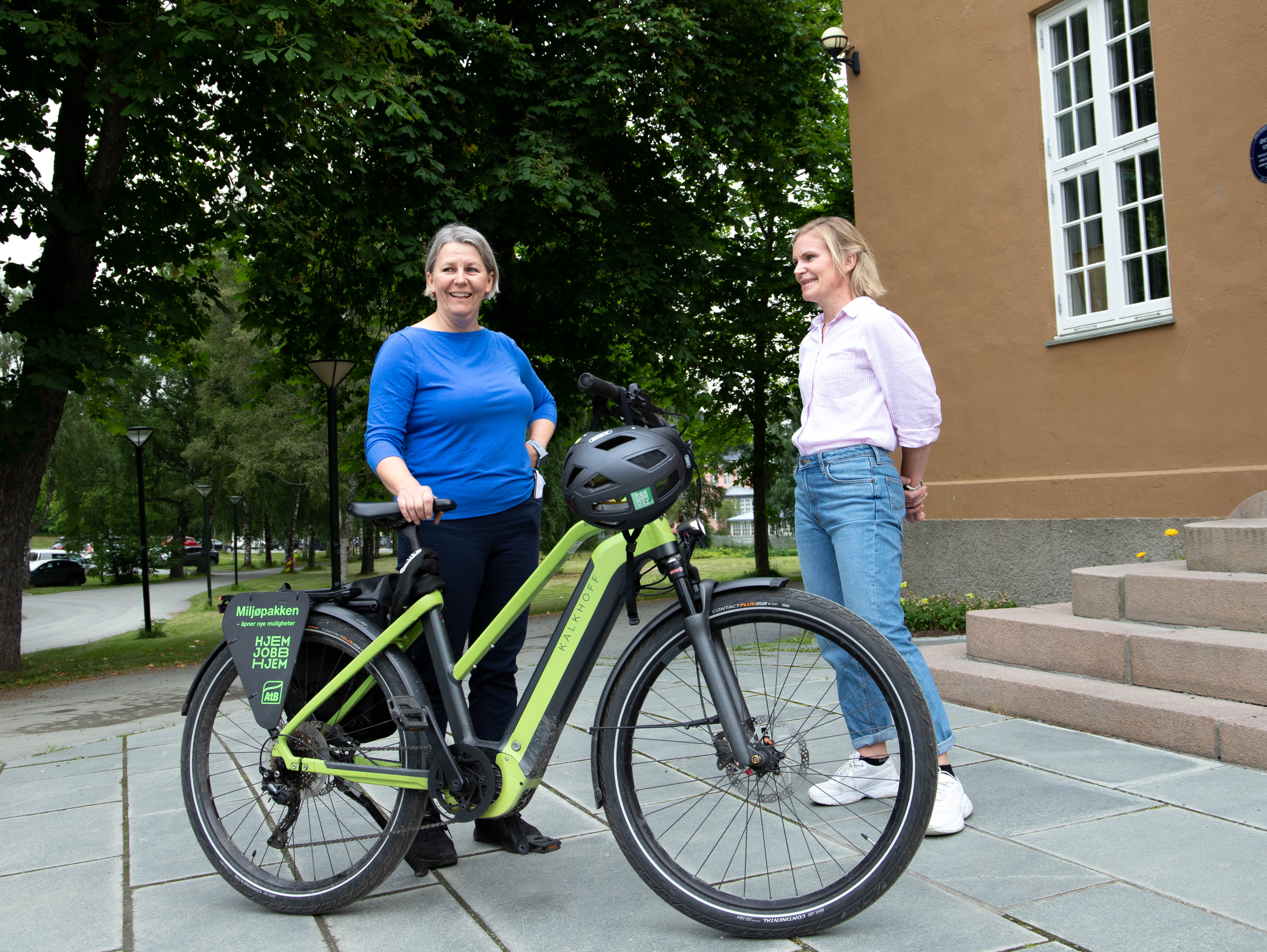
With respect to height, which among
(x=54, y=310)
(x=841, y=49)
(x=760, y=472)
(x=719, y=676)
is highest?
(x=841, y=49)

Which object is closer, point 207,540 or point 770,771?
point 770,771

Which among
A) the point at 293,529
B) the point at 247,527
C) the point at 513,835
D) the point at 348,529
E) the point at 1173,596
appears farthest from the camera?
the point at 247,527

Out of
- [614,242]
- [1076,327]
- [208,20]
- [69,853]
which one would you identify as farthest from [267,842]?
[614,242]

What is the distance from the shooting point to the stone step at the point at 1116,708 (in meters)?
3.93

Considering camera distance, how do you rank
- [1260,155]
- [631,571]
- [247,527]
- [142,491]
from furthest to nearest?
1. [247,527]
2. [142,491]
3. [1260,155]
4. [631,571]

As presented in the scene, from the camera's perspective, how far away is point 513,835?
3340 mm

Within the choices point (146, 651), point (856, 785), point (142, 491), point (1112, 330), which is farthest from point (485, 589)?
point (142, 491)

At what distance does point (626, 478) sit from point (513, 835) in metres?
1.39

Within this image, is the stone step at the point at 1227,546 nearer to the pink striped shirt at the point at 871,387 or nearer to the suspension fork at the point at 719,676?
the pink striped shirt at the point at 871,387

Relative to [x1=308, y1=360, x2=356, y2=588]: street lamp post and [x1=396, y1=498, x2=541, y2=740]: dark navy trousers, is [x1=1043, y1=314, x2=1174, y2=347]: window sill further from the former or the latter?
[x1=308, y1=360, x2=356, y2=588]: street lamp post

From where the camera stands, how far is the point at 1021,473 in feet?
29.0

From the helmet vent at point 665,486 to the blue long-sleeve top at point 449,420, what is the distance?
78cm

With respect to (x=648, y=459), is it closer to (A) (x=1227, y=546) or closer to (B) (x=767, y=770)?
(B) (x=767, y=770)

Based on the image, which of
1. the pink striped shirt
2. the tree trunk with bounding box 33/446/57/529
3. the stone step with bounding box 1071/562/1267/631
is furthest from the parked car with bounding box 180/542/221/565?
the pink striped shirt
